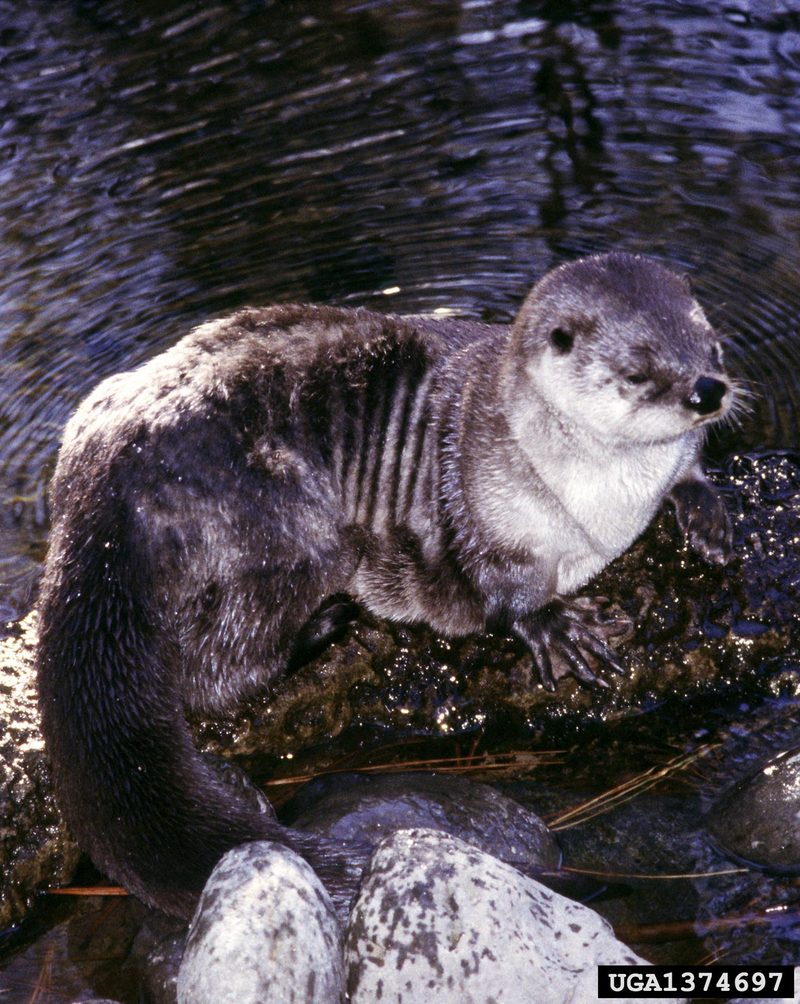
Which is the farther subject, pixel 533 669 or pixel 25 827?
pixel 533 669

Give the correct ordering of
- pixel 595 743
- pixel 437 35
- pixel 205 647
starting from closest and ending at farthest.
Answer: pixel 205 647 → pixel 595 743 → pixel 437 35

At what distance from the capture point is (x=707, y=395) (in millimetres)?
2750

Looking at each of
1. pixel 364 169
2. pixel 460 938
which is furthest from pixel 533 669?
pixel 364 169

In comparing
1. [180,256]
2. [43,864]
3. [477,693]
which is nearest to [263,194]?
[180,256]

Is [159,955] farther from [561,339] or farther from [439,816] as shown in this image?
[561,339]

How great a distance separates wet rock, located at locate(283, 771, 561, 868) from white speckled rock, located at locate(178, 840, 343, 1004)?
1.21 ft

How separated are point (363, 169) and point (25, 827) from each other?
3.14 metres

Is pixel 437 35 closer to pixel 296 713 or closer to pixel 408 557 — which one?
pixel 408 557

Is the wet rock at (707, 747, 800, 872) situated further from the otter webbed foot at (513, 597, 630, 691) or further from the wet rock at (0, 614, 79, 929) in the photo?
the wet rock at (0, 614, 79, 929)

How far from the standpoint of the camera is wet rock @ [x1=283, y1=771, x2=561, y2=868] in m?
2.87

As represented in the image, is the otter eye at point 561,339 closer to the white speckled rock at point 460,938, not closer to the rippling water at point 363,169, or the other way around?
the rippling water at point 363,169

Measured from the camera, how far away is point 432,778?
3070mm

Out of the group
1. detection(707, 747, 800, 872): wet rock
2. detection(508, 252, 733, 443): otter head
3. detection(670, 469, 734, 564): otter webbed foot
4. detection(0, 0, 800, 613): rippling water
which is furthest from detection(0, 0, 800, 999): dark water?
detection(707, 747, 800, 872): wet rock

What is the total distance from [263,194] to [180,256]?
51 centimetres
